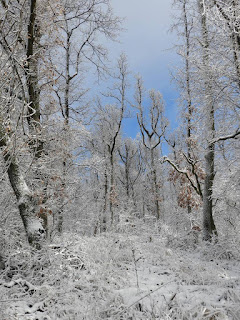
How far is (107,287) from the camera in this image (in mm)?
3846

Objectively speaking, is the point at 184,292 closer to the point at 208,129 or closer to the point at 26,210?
the point at 26,210

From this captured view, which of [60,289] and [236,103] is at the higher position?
[236,103]

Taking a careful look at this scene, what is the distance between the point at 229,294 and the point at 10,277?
12.0ft

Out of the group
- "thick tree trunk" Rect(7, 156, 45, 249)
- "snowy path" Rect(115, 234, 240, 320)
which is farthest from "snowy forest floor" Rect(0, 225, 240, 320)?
"thick tree trunk" Rect(7, 156, 45, 249)

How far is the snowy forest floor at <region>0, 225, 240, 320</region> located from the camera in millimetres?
3008

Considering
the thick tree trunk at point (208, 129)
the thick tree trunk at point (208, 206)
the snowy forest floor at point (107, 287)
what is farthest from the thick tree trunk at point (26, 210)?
the thick tree trunk at point (208, 206)

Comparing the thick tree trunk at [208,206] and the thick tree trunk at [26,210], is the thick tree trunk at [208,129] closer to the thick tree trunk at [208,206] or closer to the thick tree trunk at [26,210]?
the thick tree trunk at [208,206]

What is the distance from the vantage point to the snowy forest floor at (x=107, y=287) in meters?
3.01

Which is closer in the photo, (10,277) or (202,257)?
(10,277)

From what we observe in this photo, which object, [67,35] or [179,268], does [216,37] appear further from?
[67,35]

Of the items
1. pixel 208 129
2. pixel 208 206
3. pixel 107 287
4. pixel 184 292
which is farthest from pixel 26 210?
pixel 208 206

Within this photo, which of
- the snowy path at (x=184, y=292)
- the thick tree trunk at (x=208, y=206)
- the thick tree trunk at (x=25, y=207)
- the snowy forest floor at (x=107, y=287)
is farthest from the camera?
the thick tree trunk at (x=208, y=206)

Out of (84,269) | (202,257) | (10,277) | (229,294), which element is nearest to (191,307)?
(229,294)

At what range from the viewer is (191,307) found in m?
3.02
